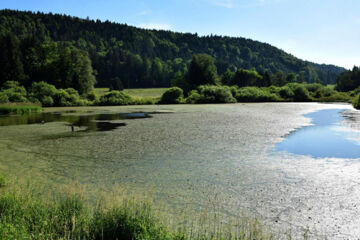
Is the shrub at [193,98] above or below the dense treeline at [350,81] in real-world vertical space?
below

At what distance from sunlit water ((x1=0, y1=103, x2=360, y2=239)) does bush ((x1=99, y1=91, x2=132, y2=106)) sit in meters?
41.5

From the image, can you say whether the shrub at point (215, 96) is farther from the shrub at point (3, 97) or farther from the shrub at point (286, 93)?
the shrub at point (3, 97)

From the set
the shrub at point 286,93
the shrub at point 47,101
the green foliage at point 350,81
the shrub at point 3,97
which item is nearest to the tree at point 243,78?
the shrub at point 286,93

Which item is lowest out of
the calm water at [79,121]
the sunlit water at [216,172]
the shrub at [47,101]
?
the sunlit water at [216,172]

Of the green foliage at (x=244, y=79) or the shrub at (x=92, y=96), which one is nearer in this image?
the shrub at (x=92, y=96)

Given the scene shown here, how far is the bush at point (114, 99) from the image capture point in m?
59.7

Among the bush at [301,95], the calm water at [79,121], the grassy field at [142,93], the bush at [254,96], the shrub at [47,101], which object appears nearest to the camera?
the calm water at [79,121]

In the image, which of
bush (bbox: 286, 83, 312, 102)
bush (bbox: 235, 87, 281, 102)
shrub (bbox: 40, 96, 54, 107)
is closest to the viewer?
shrub (bbox: 40, 96, 54, 107)

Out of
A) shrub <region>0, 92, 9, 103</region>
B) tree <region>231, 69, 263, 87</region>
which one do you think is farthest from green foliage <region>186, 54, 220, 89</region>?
shrub <region>0, 92, 9, 103</region>

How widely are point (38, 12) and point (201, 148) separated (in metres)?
184

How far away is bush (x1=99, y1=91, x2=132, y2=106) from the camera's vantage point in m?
59.7

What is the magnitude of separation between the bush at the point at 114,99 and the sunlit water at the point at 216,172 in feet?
136

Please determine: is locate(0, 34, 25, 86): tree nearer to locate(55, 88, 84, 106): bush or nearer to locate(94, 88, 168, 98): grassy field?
locate(55, 88, 84, 106): bush

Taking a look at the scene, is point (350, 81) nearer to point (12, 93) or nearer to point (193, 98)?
point (193, 98)
